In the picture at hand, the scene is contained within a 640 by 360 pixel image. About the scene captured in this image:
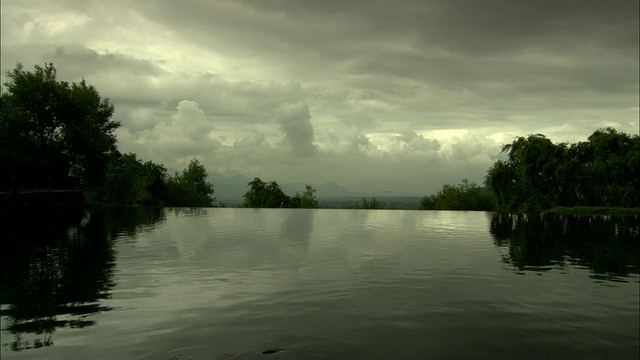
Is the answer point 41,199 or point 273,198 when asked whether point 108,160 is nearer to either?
point 41,199

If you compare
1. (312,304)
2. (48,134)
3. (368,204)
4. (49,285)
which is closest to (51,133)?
(48,134)

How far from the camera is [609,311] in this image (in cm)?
1263

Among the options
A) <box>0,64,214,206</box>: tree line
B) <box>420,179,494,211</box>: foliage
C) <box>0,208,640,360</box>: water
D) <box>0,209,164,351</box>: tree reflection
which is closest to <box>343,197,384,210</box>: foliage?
<box>420,179,494,211</box>: foliage

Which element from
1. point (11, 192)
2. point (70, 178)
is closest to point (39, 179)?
point (70, 178)

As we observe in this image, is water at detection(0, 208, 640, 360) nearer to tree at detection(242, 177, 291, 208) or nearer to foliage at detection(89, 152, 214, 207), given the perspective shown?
foliage at detection(89, 152, 214, 207)

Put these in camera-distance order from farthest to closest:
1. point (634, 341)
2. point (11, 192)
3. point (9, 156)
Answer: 1. point (9, 156)
2. point (11, 192)
3. point (634, 341)

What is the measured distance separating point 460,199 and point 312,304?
121 meters

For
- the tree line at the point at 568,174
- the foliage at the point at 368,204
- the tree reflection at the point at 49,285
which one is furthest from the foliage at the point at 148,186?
the tree line at the point at 568,174

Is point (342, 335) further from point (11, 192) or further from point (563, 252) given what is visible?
point (11, 192)

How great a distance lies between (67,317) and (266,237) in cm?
2295

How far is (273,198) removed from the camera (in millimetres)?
141375

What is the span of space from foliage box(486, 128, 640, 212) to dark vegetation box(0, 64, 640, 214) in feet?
0.52

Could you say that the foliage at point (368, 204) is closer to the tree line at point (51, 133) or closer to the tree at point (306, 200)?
the tree at point (306, 200)

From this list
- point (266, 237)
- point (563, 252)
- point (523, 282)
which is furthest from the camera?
point (266, 237)
